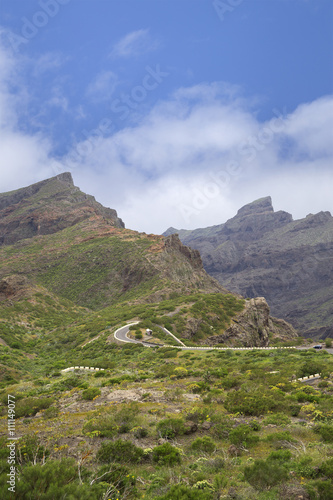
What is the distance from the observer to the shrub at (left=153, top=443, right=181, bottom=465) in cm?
864

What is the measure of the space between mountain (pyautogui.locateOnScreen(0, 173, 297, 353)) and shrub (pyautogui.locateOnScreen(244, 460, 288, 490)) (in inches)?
1559

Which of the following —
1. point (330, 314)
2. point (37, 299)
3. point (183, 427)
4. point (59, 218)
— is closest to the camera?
point (183, 427)

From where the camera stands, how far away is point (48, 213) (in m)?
148

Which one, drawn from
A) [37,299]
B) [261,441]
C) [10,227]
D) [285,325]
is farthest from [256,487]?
[10,227]

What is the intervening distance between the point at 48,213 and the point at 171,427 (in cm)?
15309

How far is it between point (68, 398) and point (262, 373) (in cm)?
1240

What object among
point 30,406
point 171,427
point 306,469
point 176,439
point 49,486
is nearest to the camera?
point 49,486

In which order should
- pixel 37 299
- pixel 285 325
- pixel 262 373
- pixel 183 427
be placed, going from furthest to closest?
pixel 285 325 < pixel 37 299 < pixel 262 373 < pixel 183 427

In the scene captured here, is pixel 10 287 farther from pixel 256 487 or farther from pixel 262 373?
pixel 256 487

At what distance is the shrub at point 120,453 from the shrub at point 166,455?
53cm

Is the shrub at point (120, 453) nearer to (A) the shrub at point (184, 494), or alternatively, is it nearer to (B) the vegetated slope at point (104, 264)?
(A) the shrub at point (184, 494)

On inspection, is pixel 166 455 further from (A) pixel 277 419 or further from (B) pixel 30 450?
(A) pixel 277 419

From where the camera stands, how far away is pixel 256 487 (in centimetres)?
695

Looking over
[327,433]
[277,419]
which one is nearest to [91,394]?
[277,419]
